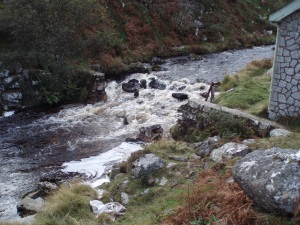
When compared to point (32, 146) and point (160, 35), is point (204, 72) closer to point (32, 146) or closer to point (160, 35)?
point (160, 35)

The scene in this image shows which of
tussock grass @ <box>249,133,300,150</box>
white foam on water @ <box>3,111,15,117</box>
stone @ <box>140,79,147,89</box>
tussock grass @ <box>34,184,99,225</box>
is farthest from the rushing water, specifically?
tussock grass @ <box>249,133,300,150</box>

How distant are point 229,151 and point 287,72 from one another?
3804mm

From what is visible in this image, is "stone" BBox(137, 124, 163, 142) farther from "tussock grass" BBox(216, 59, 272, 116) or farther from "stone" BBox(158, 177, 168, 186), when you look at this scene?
"stone" BBox(158, 177, 168, 186)

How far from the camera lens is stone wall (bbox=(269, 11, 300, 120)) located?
37.1ft

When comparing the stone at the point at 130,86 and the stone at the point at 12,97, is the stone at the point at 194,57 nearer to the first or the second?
the stone at the point at 130,86

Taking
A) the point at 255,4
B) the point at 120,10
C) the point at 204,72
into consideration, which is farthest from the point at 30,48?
the point at 255,4

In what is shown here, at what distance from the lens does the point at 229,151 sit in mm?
9875

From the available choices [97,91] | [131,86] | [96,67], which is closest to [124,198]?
[97,91]

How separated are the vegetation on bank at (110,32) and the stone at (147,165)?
1359cm

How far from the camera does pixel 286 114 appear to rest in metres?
12.2

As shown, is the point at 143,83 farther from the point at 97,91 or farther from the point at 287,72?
the point at 287,72

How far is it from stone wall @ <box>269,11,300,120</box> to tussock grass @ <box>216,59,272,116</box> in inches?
28.9

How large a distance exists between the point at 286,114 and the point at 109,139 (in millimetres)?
8634

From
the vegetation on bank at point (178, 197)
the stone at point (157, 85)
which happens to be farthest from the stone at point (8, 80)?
the vegetation on bank at point (178, 197)
